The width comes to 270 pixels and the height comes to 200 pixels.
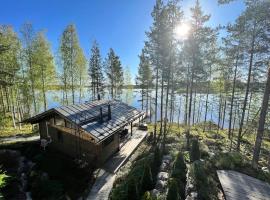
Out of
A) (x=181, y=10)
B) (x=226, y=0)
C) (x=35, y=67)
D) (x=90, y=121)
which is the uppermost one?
(x=181, y=10)

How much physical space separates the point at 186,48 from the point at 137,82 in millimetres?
16389

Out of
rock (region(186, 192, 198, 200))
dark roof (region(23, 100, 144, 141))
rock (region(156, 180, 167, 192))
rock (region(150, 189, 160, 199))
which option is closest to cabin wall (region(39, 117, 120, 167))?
dark roof (region(23, 100, 144, 141))

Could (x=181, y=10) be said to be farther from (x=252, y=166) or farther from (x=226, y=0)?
(x=252, y=166)

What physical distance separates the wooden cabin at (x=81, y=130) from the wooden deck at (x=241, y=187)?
7377 millimetres

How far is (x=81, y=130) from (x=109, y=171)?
3.59 m

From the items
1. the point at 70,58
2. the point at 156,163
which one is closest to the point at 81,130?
the point at 156,163

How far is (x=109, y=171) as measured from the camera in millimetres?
11680

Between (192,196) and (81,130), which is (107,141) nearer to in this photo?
(81,130)

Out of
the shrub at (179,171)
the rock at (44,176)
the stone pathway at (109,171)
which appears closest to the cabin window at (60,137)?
the rock at (44,176)

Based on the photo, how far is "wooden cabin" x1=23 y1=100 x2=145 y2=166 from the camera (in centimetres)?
1192

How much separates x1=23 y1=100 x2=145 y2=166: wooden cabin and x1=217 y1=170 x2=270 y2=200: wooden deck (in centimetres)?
738

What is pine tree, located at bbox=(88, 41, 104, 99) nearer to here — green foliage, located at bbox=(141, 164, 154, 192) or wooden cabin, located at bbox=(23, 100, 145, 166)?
wooden cabin, located at bbox=(23, 100, 145, 166)

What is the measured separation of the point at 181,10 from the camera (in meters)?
14.8

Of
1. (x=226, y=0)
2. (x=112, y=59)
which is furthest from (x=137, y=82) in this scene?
(x=226, y=0)
